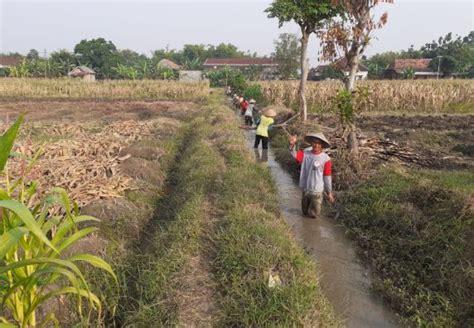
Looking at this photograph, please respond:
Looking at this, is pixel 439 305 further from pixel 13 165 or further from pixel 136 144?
pixel 136 144

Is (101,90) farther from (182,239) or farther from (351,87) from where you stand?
(182,239)

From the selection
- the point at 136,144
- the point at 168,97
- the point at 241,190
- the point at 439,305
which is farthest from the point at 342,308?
the point at 168,97

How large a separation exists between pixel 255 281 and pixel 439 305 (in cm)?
178

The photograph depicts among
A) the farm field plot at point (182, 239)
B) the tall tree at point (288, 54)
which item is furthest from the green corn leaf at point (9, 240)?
the tall tree at point (288, 54)

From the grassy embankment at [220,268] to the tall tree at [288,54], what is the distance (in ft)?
159

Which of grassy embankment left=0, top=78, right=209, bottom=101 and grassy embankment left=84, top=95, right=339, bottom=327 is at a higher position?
grassy embankment left=0, top=78, right=209, bottom=101

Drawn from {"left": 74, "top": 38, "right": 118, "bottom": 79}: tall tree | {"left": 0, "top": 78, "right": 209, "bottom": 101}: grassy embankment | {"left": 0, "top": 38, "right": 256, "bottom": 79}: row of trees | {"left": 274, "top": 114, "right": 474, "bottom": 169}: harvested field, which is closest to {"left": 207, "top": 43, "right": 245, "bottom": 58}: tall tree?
{"left": 0, "top": 38, "right": 256, "bottom": 79}: row of trees

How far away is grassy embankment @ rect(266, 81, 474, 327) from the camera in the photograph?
3.66 metres

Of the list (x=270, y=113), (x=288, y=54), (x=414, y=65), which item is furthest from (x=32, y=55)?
(x=270, y=113)

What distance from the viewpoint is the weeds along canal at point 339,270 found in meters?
3.70

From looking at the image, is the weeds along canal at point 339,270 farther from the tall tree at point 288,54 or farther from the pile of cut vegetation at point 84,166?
the tall tree at point 288,54

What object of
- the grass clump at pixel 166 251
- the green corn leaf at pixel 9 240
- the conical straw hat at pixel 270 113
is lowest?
the grass clump at pixel 166 251

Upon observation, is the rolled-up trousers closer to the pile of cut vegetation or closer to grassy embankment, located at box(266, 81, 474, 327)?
grassy embankment, located at box(266, 81, 474, 327)

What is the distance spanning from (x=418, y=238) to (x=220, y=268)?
2.56 m
